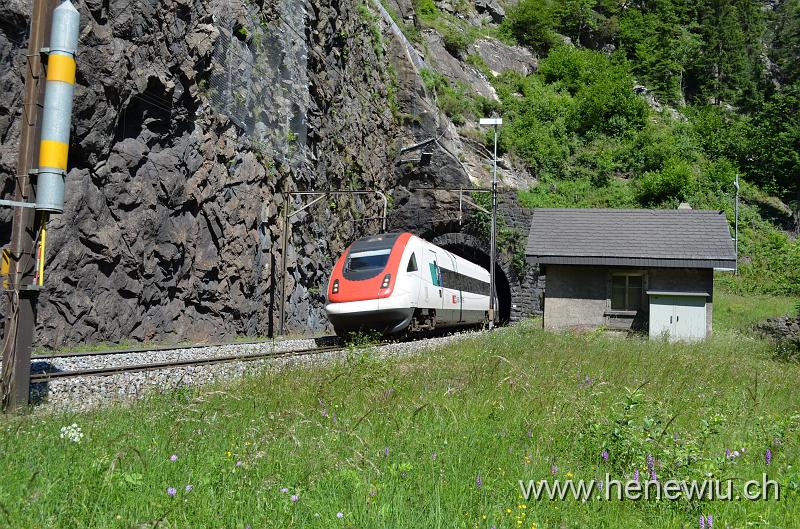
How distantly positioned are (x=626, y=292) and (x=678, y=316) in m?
1.86

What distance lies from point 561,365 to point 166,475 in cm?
661

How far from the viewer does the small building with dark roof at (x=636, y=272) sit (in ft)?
64.5

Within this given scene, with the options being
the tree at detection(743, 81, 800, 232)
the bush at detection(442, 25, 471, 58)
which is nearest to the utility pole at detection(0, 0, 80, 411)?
the bush at detection(442, 25, 471, 58)

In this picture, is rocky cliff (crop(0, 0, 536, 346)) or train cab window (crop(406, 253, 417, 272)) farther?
train cab window (crop(406, 253, 417, 272))

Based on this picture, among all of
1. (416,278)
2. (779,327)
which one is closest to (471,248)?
(779,327)

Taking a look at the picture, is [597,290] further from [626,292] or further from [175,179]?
[175,179]

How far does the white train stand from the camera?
17094 millimetres

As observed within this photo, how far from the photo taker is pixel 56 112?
21.9ft

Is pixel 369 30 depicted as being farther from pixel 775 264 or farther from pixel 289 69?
pixel 775 264

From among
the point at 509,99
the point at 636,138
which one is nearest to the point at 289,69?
the point at 509,99

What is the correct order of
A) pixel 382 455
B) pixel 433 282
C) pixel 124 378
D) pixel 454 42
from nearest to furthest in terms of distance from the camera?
pixel 382 455 < pixel 124 378 < pixel 433 282 < pixel 454 42

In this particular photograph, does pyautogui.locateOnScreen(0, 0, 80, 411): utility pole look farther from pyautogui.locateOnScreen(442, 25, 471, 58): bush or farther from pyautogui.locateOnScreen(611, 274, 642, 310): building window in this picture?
pyautogui.locateOnScreen(442, 25, 471, 58): bush

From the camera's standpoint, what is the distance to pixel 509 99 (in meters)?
46.9

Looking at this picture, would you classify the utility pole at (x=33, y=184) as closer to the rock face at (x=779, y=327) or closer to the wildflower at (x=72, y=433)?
the wildflower at (x=72, y=433)
